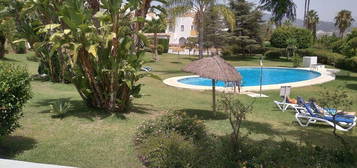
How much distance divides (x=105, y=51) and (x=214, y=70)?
127 inches

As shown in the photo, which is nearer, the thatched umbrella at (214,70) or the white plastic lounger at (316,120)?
the thatched umbrella at (214,70)

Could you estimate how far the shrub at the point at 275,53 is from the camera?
39938mm

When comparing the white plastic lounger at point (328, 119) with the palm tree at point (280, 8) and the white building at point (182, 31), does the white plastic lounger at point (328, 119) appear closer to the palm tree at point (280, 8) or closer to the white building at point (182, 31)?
the palm tree at point (280, 8)

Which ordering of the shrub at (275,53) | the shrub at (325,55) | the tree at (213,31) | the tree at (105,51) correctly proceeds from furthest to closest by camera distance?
the shrub at (275,53) → the tree at (213,31) → the shrub at (325,55) → the tree at (105,51)

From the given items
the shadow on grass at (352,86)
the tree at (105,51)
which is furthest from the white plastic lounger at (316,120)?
the shadow on grass at (352,86)

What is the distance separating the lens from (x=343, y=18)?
78.2 meters

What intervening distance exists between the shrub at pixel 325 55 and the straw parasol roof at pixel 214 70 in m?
24.0

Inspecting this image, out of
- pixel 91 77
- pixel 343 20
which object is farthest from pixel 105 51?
pixel 343 20

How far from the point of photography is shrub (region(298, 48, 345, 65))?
31.2 metres

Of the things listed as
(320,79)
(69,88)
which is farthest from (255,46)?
(69,88)

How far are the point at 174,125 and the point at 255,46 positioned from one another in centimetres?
3267

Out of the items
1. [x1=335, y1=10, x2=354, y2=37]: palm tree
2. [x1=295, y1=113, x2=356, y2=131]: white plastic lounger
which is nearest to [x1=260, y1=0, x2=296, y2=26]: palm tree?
[x1=295, y1=113, x2=356, y2=131]: white plastic lounger

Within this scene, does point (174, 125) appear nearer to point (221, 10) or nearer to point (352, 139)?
point (352, 139)

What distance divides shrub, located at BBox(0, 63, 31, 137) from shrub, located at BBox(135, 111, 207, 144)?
8.46 feet
